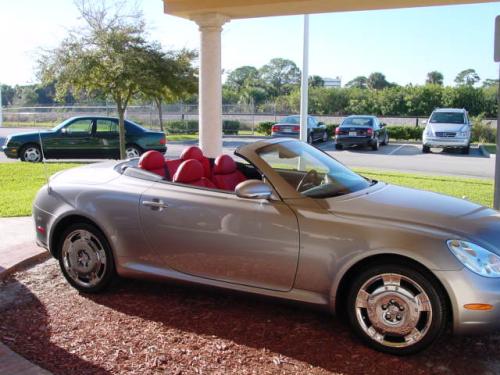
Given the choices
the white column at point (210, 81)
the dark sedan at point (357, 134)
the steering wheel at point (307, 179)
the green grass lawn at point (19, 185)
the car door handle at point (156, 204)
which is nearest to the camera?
the steering wheel at point (307, 179)

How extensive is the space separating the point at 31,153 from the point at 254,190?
1400cm

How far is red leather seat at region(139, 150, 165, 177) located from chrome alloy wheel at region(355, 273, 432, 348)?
2235 millimetres

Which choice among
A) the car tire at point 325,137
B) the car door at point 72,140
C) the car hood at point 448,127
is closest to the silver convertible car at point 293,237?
the car door at point 72,140

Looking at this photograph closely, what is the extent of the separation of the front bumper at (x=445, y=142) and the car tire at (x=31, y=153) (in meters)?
15.1

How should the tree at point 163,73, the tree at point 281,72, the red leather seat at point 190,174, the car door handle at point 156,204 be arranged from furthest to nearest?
1. the tree at point 281,72
2. the tree at point 163,73
3. the red leather seat at point 190,174
4. the car door handle at point 156,204

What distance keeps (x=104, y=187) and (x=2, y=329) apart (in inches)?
54.0

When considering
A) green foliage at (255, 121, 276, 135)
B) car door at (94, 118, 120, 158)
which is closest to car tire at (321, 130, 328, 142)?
green foliage at (255, 121, 276, 135)

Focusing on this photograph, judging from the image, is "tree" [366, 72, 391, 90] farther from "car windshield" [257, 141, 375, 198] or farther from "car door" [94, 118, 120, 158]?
"car windshield" [257, 141, 375, 198]

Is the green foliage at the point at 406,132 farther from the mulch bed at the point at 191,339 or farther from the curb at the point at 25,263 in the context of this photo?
the mulch bed at the point at 191,339

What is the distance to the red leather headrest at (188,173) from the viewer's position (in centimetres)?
454

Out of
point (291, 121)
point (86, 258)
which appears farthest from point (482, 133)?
point (86, 258)

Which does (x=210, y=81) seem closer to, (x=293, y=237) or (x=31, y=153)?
(x=293, y=237)

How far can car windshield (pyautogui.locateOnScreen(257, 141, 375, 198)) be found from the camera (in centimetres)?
420

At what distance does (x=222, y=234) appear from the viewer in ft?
13.4
